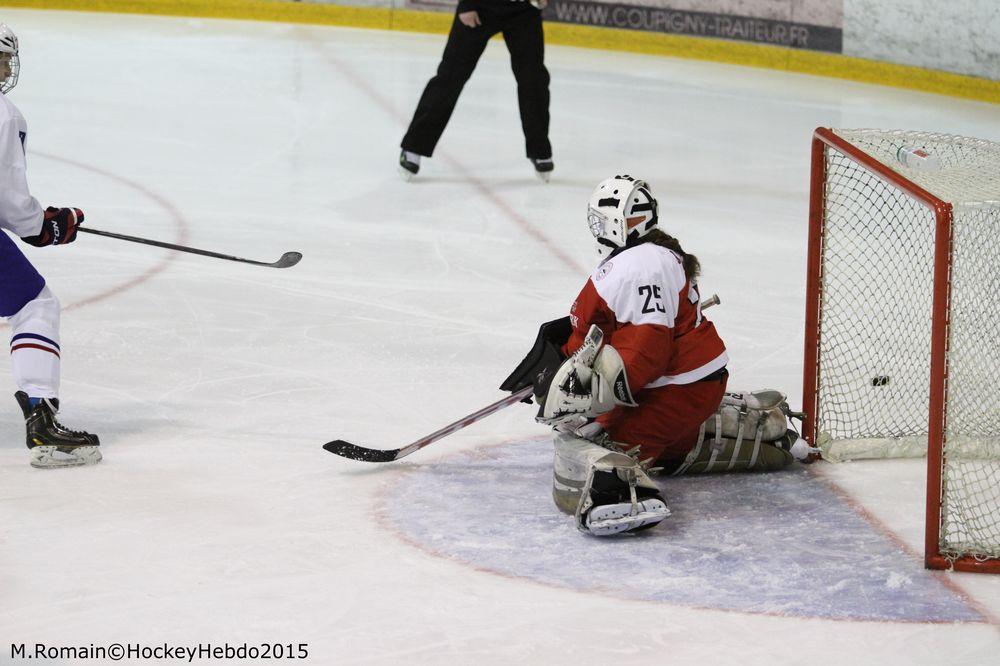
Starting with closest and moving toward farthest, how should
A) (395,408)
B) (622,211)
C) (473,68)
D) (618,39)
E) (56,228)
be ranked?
(622,211) < (56,228) < (395,408) < (473,68) < (618,39)

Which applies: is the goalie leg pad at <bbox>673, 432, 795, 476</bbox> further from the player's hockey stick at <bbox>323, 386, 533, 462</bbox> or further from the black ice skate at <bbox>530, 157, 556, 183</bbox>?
the black ice skate at <bbox>530, 157, 556, 183</bbox>

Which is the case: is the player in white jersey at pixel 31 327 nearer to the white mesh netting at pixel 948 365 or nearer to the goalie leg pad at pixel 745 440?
the goalie leg pad at pixel 745 440

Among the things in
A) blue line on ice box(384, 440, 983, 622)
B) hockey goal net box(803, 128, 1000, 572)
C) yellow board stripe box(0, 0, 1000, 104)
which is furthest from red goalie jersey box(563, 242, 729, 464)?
yellow board stripe box(0, 0, 1000, 104)

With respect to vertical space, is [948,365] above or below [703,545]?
above

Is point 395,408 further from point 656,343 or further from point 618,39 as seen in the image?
point 618,39

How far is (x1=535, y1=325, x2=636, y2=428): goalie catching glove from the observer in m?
3.08

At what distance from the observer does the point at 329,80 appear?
29.1 feet

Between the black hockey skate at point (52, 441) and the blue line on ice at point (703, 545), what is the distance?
2.29ft

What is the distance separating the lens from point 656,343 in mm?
3109

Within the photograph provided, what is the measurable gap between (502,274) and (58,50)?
5.30 metres

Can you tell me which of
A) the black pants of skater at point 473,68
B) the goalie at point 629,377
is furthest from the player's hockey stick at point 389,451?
the black pants of skater at point 473,68

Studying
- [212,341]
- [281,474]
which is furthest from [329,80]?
[281,474]

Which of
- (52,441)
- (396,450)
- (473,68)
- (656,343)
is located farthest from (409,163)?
(656,343)

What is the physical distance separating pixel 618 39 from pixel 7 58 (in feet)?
23.4
